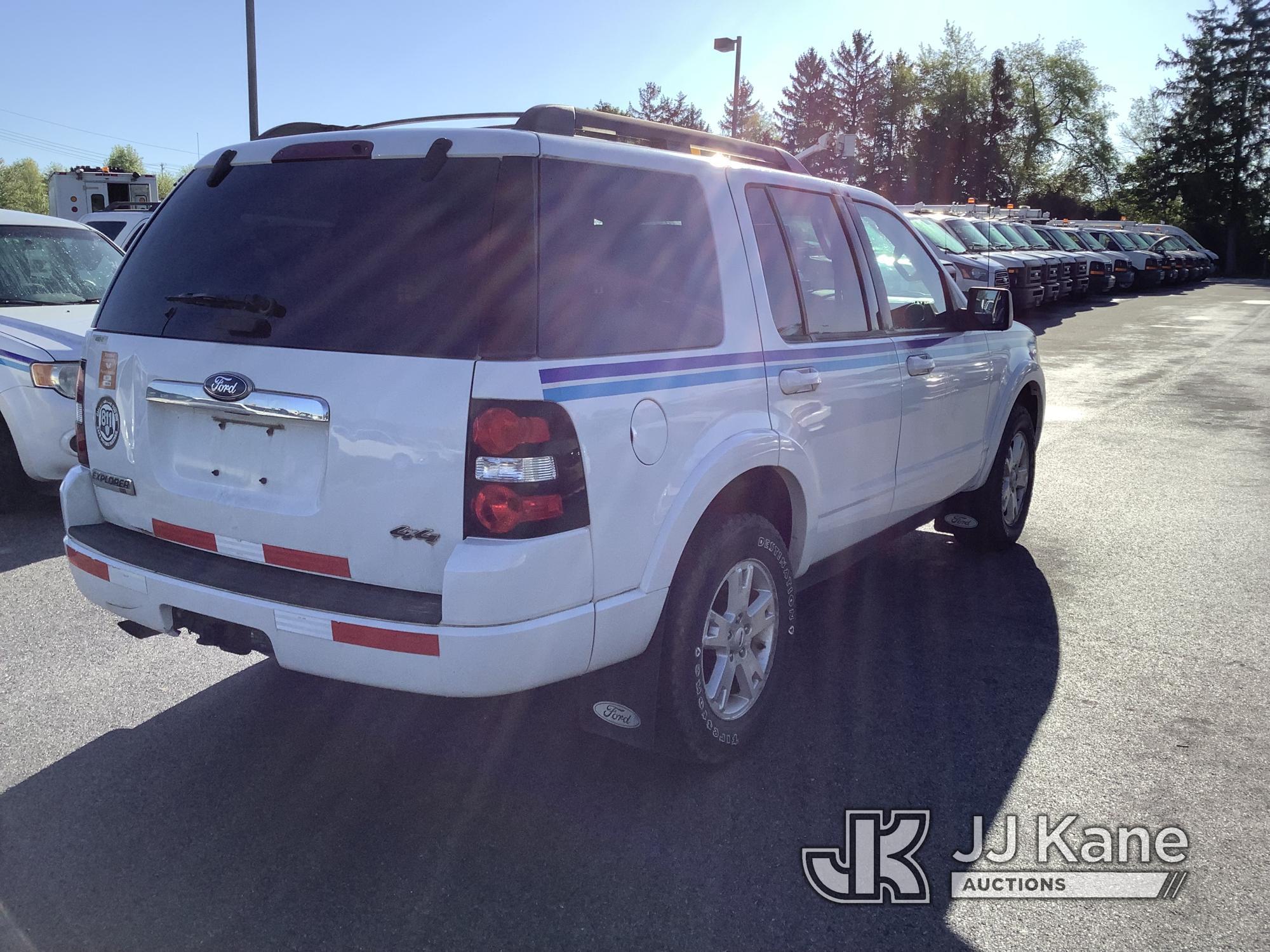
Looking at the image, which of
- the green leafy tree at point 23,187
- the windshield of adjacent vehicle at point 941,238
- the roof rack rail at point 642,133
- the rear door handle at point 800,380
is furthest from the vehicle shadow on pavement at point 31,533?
the green leafy tree at point 23,187

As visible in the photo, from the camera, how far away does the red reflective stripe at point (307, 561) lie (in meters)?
2.88

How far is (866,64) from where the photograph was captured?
8388cm

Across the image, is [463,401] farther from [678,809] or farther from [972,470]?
[972,470]

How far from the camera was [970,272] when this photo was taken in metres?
16.0

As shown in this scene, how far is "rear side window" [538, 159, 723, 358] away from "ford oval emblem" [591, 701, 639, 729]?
1.04 m

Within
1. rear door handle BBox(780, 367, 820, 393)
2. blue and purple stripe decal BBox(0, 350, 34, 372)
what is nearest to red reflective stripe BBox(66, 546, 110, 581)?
rear door handle BBox(780, 367, 820, 393)

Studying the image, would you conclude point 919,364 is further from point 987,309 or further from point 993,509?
point 993,509

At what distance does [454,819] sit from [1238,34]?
7409cm

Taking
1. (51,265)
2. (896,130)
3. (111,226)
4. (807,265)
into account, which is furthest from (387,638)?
(896,130)

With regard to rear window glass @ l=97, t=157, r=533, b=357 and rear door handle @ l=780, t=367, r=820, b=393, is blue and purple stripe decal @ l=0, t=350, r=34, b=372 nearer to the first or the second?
rear window glass @ l=97, t=157, r=533, b=357

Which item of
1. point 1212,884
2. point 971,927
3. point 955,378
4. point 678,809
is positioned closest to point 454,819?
point 678,809

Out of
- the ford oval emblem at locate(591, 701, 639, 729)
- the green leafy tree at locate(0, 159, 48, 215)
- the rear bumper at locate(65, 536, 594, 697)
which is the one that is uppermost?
the green leafy tree at locate(0, 159, 48, 215)

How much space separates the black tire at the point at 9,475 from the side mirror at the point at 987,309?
210 inches

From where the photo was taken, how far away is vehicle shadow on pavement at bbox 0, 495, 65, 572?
5.64m
